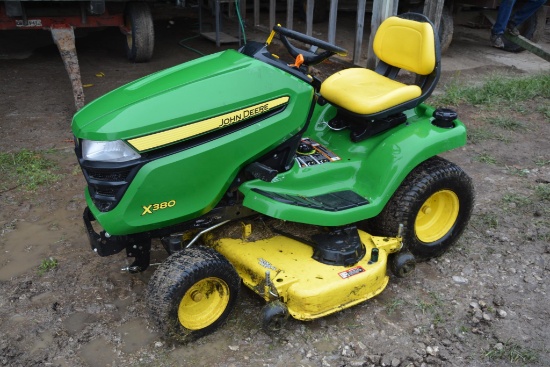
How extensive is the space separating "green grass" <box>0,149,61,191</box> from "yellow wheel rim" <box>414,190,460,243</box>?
258 cm

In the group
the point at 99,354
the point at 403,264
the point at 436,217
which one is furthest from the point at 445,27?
the point at 99,354

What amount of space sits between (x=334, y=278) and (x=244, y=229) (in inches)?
20.8

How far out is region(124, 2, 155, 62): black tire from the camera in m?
6.36

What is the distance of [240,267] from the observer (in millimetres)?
2816

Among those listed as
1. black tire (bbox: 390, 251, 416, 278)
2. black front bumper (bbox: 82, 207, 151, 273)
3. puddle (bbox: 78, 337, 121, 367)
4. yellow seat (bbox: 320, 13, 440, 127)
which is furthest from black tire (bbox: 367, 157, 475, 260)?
puddle (bbox: 78, 337, 121, 367)

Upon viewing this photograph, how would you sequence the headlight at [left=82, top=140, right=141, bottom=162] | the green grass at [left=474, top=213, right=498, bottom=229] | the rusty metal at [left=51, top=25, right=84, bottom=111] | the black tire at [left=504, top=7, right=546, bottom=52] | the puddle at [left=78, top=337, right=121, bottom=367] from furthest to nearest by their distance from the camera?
the black tire at [left=504, top=7, right=546, bottom=52] < the rusty metal at [left=51, top=25, right=84, bottom=111] < the green grass at [left=474, top=213, right=498, bottom=229] < the puddle at [left=78, top=337, right=121, bottom=367] < the headlight at [left=82, top=140, right=141, bottom=162]

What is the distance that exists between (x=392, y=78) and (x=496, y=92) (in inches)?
120

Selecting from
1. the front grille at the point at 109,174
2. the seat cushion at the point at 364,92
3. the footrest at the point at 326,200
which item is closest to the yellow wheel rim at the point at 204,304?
the footrest at the point at 326,200

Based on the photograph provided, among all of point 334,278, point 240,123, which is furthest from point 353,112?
point 334,278

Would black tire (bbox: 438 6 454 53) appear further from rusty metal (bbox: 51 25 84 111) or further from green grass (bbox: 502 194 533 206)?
rusty metal (bbox: 51 25 84 111)

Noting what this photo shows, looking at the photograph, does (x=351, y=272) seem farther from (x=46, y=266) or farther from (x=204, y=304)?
(x=46, y=266)

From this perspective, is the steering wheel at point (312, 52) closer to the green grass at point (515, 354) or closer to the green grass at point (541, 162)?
the green grass at point (515, 354)

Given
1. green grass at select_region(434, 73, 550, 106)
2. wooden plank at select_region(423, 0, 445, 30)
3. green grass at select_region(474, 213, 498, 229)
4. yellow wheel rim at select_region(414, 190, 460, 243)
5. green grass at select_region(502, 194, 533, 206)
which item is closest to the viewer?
yellow wheel rim at select_region(414, 190, 460, 243)

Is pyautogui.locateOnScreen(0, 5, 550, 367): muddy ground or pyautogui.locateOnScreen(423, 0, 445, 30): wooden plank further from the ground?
pyautogui.locateOnScreen(423, 0, 445, 30): wooden plank
